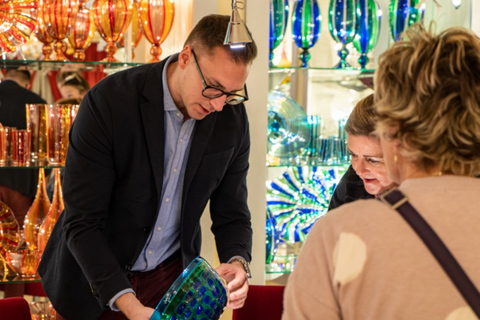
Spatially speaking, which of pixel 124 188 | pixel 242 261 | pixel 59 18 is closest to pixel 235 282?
pixel 242 261

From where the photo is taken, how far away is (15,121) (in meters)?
3.20

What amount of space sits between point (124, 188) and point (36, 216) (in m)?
0.94

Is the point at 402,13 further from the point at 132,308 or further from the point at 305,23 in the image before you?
the point at 132,308

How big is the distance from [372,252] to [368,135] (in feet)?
3.60

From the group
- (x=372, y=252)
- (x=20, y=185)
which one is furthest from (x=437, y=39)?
(x=20, y=185)

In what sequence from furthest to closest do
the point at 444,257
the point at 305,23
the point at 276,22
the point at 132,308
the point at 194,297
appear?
the point at 305,23 → the point at 276,22 → the point at 132,308 → the point at 194,297 → the point at 444,257

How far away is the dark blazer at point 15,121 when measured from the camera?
10.1 ft

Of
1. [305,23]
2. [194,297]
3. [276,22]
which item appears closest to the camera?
[194,297]

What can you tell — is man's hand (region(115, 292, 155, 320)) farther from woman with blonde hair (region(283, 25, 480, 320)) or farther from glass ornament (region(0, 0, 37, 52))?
glass ornament (region(0, 0, 37, 52))

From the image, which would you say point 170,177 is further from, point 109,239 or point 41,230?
point 41,230

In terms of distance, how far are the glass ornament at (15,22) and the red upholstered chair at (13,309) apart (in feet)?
A: 3.60

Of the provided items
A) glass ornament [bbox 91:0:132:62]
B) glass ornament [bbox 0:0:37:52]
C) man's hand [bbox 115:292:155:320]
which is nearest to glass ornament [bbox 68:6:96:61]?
glass ornament [bbox 91:0:132:62]

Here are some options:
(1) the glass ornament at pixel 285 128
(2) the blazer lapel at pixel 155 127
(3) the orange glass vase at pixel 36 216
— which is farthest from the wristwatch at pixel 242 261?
(3) the orange glass vase at pixel 36 216

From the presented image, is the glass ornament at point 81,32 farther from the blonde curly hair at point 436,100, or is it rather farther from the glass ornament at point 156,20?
the blonde curly hair at point 436,100
